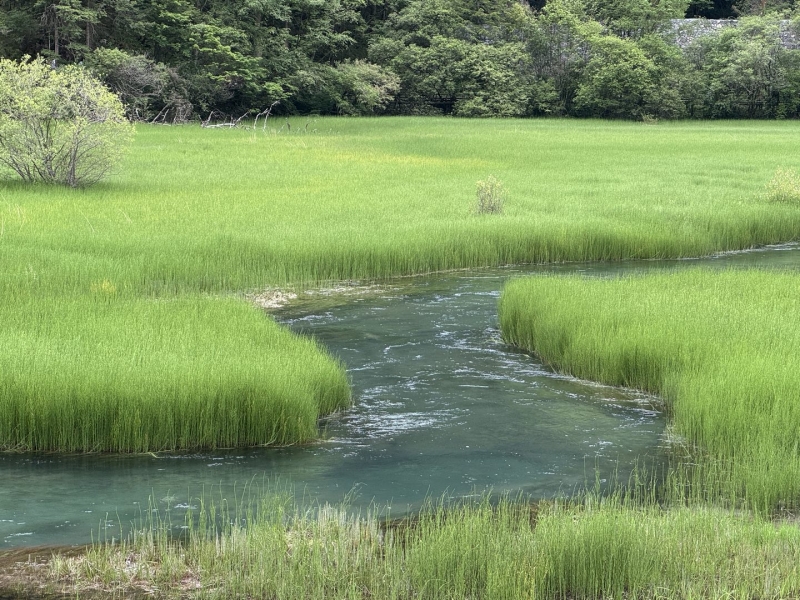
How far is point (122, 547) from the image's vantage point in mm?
5367

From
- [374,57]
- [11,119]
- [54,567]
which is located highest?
[374,57]

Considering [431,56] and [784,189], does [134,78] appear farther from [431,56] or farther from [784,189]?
[784,189]

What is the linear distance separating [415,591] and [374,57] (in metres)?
47.4

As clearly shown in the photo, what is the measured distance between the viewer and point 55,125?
19297mm

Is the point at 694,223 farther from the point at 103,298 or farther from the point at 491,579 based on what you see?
the point at 491,579

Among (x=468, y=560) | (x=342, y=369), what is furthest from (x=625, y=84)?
(x=468, y=560)

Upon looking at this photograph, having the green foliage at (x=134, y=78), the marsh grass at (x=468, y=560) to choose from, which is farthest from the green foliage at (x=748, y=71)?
the marsh grass at (x=468, y=560)

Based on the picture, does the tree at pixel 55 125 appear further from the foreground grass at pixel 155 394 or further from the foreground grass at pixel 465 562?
the foreground grass at pixel 465 562

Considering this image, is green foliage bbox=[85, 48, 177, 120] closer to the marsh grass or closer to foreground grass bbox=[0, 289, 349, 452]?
foreground grass bbox=[0, 289, 349, 452]

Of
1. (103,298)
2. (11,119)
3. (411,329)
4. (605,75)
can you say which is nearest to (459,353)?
(411,329)

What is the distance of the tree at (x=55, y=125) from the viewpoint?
18.4 m

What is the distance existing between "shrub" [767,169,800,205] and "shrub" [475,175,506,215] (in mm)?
5777

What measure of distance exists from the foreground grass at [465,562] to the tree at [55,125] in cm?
1449

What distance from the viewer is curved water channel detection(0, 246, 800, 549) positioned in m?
6.32
